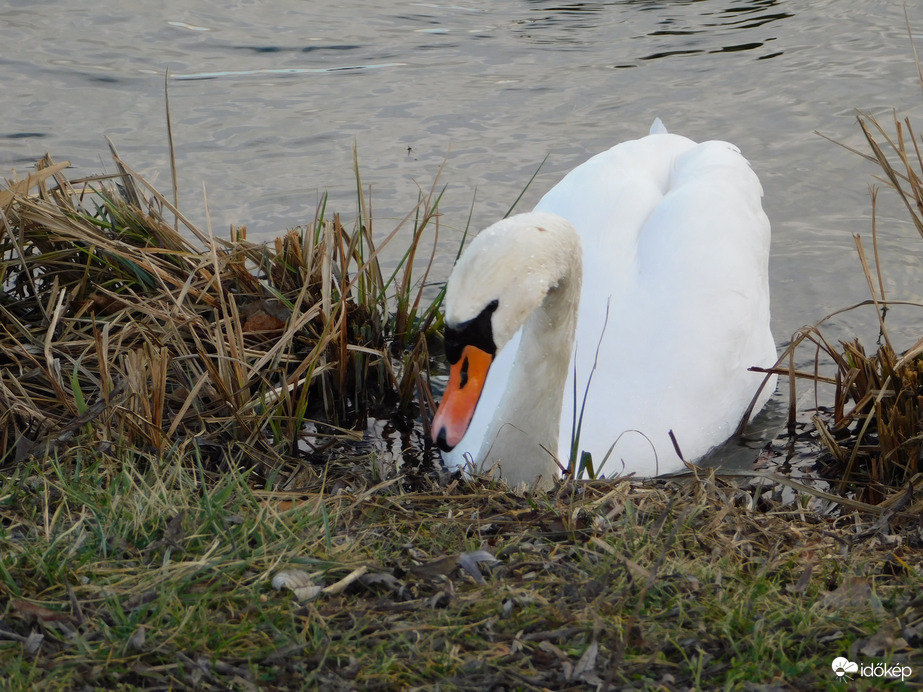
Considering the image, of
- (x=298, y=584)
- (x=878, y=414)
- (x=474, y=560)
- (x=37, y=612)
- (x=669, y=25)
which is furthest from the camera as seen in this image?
(x=669, y=25)

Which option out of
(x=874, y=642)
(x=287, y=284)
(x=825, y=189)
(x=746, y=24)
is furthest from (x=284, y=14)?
(x=874, y=642)

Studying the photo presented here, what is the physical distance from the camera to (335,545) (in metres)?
2.72

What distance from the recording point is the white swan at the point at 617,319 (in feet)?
10.6

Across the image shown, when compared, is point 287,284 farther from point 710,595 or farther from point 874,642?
point 874,642

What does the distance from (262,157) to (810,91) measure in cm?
408

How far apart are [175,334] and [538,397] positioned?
134 centimetres

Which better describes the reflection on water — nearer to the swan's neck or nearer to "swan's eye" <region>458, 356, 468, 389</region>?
the swan's neck

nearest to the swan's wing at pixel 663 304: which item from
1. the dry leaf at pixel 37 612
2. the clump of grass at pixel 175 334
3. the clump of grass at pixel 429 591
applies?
the clump of grass at pixel 175 334

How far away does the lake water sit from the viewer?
6672mm

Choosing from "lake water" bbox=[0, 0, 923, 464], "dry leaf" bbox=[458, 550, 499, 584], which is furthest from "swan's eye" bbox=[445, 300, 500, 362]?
"lake water" bbox=[0, 0, 923, 464]

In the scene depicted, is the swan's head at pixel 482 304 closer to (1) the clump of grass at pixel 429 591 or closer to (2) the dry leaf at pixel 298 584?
(1) the clump of grass at pixel 429 591

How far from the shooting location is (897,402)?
395cm

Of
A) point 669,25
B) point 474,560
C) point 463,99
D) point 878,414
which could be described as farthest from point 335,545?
point 669,25

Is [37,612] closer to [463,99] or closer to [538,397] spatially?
[538,397]
